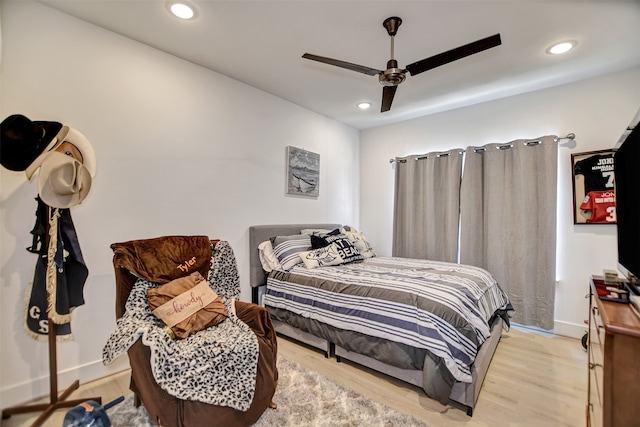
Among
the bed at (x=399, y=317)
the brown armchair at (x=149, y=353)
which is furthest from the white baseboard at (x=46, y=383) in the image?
the bed at (x=399, y=317)

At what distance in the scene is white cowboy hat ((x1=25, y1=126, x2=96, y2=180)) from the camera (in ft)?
5.17

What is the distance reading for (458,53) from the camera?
6.08 feet

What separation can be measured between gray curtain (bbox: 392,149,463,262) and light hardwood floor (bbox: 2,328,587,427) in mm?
1367

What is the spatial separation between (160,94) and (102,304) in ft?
5.92

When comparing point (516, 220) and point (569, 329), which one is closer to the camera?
point (569, 329)

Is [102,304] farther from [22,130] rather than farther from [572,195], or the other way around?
[572,195]

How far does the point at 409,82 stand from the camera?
9.84ft

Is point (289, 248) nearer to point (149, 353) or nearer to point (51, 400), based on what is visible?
point (149, 353)

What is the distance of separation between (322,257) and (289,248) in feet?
1.22

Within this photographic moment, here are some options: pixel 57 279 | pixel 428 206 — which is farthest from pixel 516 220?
pixel 57 279

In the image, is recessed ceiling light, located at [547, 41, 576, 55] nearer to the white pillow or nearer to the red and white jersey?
Result: the red and white jersey

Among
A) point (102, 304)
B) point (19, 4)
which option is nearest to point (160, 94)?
point (19, 4)

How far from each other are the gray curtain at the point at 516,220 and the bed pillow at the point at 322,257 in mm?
1697

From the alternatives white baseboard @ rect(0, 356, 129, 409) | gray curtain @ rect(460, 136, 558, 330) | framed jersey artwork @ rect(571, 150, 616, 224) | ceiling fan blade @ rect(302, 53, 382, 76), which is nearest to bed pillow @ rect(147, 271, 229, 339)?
white baseboard @ rect(0, 356, 129, 409)
